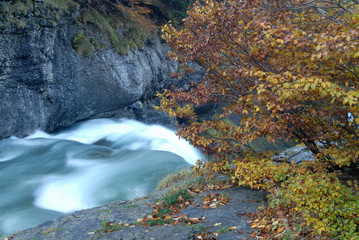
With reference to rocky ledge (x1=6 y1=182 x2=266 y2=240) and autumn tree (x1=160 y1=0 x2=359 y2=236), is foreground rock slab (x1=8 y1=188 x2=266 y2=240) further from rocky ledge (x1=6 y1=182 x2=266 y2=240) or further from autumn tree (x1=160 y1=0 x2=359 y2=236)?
autumn tree (x1=160 y1=0 x2=359 y2=236)

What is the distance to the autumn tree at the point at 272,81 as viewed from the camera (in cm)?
388

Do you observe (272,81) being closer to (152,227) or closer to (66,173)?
(152,227)

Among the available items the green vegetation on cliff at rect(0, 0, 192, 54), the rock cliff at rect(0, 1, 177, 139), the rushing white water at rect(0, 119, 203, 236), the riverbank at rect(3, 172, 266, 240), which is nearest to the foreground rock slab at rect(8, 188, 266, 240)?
the riverbank at rect(3, 172, 266, 240)

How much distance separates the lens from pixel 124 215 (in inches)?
208

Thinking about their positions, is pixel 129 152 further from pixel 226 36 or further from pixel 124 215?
pixel 226 36

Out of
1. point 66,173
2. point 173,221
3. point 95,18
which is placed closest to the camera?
point 173,221

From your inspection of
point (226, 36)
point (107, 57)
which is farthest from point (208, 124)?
point (107, 57)

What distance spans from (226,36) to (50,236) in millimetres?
4674

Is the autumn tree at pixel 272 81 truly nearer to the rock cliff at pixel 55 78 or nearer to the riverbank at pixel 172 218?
the riverbank at pixel 172 218

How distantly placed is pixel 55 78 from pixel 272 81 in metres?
10.7

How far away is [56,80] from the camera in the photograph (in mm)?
12133

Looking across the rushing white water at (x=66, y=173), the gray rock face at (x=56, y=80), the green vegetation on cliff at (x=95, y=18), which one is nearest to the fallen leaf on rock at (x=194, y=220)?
the rushing white water at (x=66, y=173)

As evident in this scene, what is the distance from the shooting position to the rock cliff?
33.9 feet

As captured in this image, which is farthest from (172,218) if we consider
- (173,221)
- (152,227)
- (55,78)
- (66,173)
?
(55,78)
